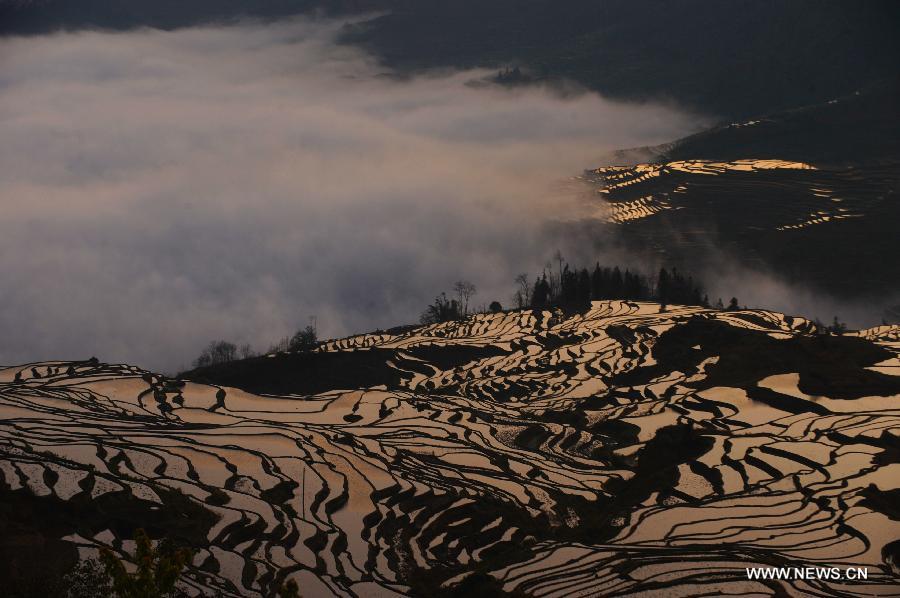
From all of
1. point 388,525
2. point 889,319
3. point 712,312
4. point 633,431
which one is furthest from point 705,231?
point 388,525

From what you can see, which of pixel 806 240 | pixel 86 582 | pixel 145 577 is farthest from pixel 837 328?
pixel 145 577

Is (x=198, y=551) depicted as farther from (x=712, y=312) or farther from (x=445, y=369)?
(x=712, y=312)

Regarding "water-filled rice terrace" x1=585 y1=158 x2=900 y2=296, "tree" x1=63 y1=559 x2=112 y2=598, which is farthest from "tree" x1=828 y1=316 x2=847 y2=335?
"tree" x1=63 y1=559 x2=112 y2=598

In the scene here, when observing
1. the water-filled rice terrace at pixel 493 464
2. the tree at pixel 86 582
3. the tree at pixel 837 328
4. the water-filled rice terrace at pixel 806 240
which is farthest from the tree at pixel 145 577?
the water-filled rice terrace at pixel 806 240

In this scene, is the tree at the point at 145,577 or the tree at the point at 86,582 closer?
the tree at the point at 145,577

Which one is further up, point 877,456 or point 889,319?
point 877,456

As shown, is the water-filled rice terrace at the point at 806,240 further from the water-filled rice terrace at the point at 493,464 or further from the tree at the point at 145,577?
the tree at the point at 145,577

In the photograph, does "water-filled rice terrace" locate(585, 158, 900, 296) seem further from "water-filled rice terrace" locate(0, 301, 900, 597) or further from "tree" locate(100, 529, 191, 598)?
"tree" locate(100, 529, 191, 598)

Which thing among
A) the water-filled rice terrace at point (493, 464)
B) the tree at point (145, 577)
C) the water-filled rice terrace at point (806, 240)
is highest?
the tree at point (145, 577)
